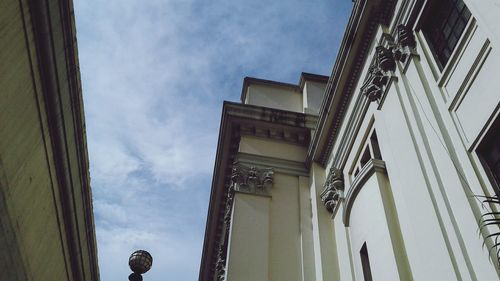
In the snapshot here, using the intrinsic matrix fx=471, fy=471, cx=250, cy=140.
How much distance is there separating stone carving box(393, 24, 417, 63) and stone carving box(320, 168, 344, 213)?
4.69m

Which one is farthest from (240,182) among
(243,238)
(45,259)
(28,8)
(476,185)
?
(28,8)

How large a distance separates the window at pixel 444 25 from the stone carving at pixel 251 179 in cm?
809

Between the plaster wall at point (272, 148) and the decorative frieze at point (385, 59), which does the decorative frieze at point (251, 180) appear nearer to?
the plaster wall at point (272, 148)

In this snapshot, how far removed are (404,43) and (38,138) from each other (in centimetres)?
863

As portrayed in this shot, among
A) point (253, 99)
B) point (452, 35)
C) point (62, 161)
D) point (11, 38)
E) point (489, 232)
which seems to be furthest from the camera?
point (253, 99)

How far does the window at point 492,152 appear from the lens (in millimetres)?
7660

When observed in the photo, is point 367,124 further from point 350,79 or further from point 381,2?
point 381,2

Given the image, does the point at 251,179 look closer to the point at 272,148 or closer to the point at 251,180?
the point at 251,180

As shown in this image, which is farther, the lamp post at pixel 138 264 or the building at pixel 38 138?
the lamp post at pixel 138 264

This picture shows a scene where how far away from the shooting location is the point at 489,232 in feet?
23.3

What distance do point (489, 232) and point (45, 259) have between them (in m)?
7.58

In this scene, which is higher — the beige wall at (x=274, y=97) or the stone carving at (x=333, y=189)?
the beige wall at (x=274, y=97)

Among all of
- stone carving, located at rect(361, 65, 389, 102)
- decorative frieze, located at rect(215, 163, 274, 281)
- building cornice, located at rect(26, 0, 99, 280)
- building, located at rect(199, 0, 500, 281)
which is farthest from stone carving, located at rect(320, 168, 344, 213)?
building cornice, located at rect(26, 0, 99, 280)

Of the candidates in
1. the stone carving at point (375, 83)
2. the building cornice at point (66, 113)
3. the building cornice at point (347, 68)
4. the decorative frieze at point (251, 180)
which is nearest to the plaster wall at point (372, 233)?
the stone carving at point (375, 83)
